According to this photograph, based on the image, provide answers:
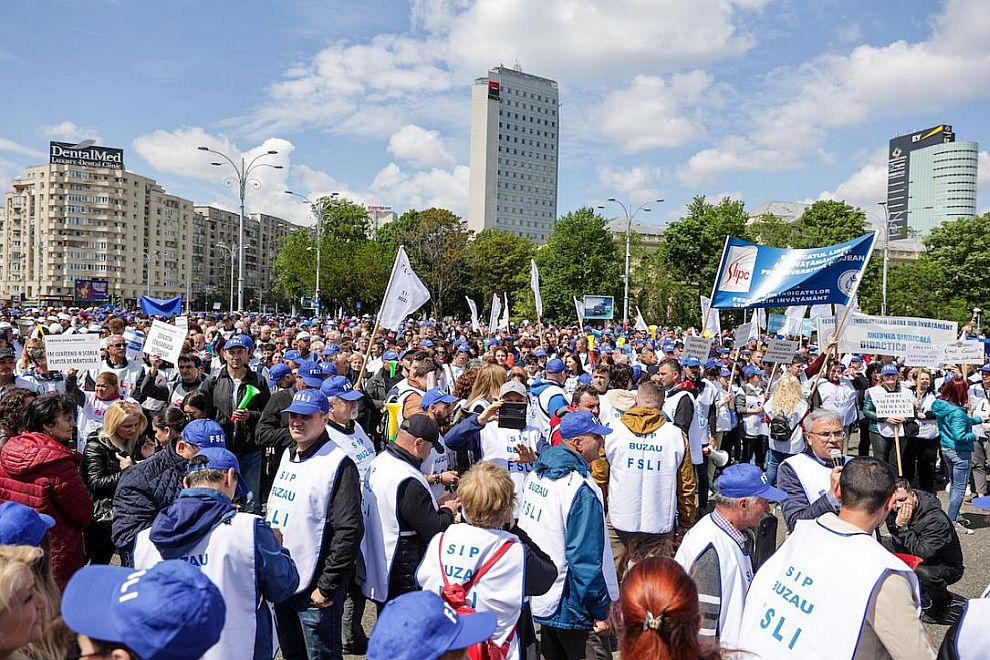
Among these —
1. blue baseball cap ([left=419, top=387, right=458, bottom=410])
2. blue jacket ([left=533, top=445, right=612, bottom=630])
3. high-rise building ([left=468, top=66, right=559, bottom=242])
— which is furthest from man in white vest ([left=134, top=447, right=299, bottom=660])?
high-rise building ([left=468, top=66, right=559, bottom=242])

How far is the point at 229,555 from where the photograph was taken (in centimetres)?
335

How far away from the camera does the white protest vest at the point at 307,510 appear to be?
13.7ft

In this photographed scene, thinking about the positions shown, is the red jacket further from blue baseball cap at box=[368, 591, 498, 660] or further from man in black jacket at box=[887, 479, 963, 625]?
man in black jacket at box=[887, 479, 963, 625]

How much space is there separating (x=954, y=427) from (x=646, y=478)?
5706 mm

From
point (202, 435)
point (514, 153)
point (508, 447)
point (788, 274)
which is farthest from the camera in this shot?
point (514, 153)

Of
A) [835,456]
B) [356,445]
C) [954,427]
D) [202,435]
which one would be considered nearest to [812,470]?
[835,456]

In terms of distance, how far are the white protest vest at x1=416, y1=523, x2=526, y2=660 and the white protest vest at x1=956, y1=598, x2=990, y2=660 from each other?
1.70 metres

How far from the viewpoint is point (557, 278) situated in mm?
61125

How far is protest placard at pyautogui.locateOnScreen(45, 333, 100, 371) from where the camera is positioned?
845 centimetres

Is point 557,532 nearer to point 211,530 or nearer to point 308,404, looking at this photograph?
point 308,404

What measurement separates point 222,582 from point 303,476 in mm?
999

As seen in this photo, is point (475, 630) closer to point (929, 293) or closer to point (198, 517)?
point (198, 517)

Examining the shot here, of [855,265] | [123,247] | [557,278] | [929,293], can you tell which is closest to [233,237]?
[123,247]

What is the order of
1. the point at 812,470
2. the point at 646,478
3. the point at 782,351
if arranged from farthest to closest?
the point at 782,351 < the point at 646,478 < the point at 812,470
